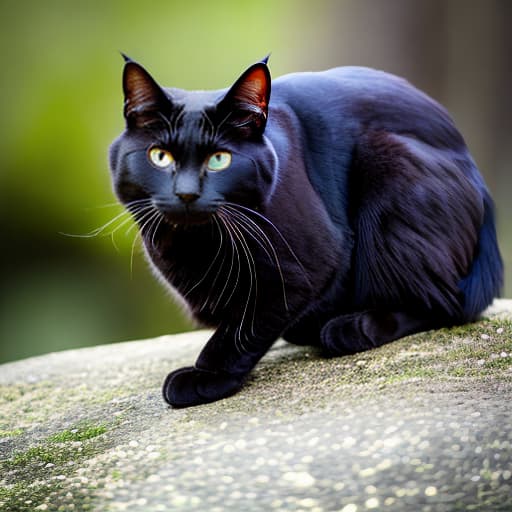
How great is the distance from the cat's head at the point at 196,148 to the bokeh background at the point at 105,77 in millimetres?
2497

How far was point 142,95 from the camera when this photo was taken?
76.0 inches

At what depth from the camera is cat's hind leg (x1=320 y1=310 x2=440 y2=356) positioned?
7.15 ft

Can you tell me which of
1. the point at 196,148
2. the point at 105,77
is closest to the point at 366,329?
the point at 196,148

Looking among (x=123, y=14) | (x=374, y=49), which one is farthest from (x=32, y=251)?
(x=374, y=49)

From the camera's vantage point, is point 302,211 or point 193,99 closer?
point 193,99

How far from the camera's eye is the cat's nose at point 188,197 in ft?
5.89

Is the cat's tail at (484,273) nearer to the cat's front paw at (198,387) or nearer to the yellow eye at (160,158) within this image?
the cat's front paw at (198,387)

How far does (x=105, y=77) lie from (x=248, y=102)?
2870mm

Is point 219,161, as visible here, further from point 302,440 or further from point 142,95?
A: point 302,440

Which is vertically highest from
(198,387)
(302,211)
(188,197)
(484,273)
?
(188,197)

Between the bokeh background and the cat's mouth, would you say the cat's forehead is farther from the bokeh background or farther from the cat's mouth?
the bokeh background

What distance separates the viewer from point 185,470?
61.8 inches

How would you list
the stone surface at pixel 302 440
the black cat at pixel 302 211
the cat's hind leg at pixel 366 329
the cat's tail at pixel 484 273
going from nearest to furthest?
the stone surface at pixel 302 440, the black cat at pixel 302 211, the cat's hind leg at pixel 366 329, the cat's tail at pixel 484 273

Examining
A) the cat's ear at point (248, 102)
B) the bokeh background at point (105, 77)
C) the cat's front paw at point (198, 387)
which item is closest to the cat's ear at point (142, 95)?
the cat's ear at point (248, 102)
